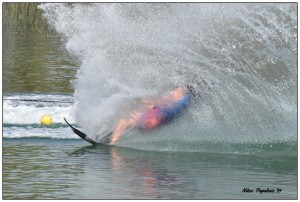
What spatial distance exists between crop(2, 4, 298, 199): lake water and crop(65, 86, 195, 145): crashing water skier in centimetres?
14

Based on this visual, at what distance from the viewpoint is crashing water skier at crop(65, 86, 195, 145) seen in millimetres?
17344

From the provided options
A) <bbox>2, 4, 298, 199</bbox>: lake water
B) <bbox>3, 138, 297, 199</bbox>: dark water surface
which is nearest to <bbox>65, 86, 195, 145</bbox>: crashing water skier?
<bbox>2, 4, 298, 199</bbox>: lake water

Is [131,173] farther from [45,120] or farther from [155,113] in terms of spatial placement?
[45,120]

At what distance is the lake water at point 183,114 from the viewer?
48.6 feet

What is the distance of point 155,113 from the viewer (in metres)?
17.4

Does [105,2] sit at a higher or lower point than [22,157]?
higher

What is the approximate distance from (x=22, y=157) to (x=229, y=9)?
5.32 meters

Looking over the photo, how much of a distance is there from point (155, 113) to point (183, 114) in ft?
1.60

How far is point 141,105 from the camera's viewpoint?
17531mm

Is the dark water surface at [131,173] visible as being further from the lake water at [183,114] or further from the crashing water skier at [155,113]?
the crashing water skier at [155,113]

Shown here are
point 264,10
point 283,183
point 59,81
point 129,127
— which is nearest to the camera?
point 283,183

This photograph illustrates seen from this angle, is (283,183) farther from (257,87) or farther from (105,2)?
(105,2)

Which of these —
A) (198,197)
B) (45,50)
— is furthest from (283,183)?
(45,50)

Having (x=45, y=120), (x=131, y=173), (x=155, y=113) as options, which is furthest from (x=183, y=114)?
(x=45, y=120)
